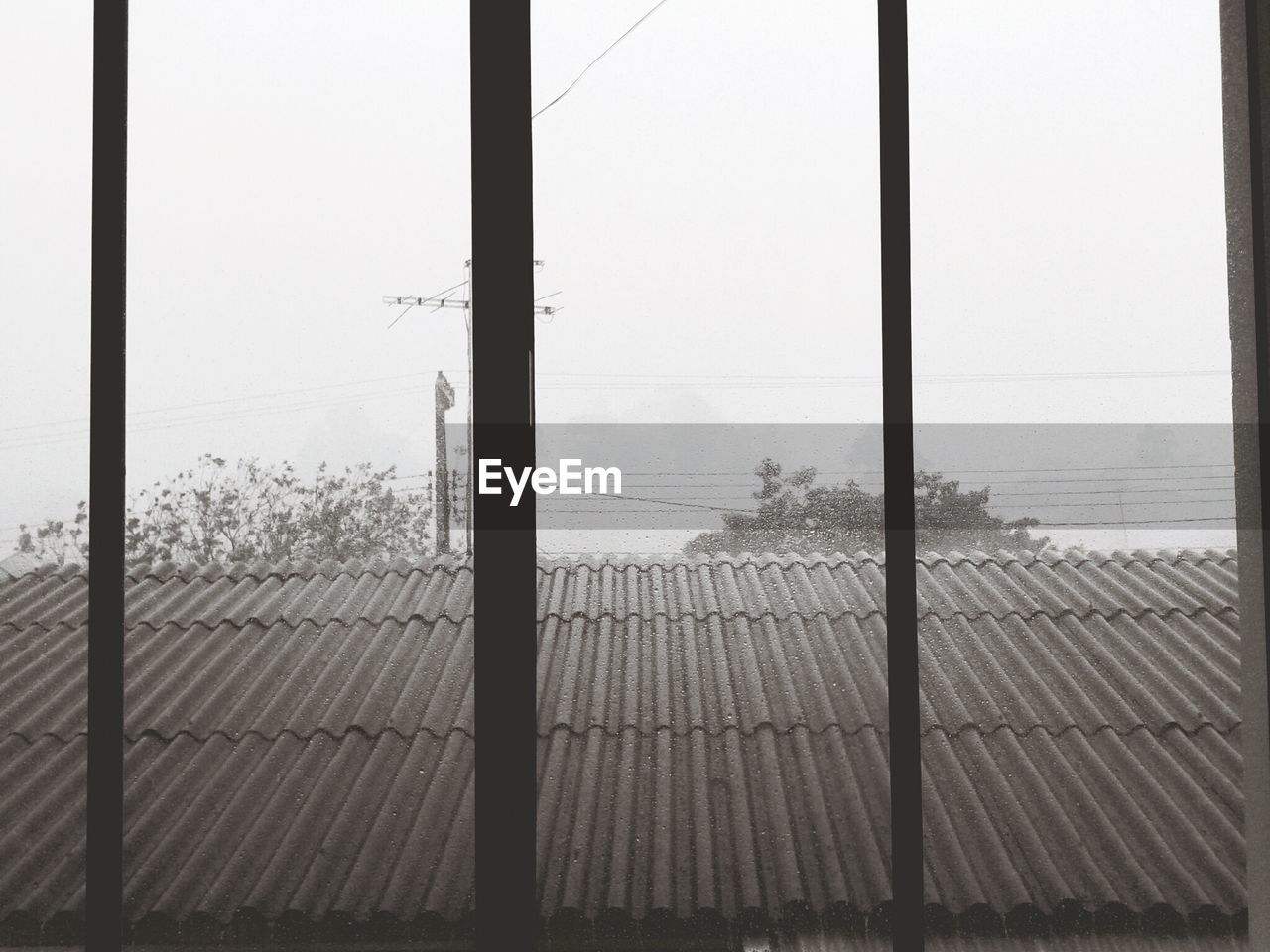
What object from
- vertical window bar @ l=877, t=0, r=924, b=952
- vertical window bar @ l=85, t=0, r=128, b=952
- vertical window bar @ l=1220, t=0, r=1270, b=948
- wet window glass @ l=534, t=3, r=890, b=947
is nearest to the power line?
wet window glass @ l=534, t=3, r=890, b=947

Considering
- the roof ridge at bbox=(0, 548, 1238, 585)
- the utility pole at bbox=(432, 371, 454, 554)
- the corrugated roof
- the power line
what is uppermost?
the power line

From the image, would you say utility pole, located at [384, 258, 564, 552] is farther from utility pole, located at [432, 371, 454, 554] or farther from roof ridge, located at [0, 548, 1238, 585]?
roof ridge, located at [0, 548, 1238, 585]

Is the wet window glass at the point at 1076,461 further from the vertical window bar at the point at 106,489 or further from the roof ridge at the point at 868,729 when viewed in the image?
the vertical window bar at the point at 106,489

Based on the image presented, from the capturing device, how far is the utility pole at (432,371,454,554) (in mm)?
1270

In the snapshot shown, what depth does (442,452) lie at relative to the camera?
4.18 ft

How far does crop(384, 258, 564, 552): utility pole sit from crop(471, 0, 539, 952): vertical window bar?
0.03 meters

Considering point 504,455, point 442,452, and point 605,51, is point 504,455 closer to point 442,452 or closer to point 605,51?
point 442,452

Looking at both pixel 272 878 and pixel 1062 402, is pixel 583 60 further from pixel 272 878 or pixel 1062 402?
pixel 272 878

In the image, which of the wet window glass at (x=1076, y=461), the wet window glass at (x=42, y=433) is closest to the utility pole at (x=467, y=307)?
the wet window glass at (x=42, y=433)

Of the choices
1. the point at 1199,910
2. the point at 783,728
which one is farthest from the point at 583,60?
the point at 1199,910

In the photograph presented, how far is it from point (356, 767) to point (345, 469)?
49 centimetres

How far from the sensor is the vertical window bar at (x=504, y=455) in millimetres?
1057

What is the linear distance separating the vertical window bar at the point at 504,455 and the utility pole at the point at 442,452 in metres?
0.17

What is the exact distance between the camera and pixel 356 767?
4.59 feet
